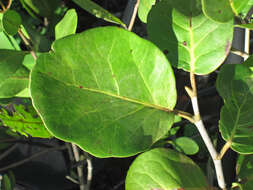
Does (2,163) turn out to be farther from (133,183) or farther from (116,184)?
(133,183)

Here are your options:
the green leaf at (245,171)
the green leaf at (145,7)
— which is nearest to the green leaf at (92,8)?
the green leaf at (145,7)

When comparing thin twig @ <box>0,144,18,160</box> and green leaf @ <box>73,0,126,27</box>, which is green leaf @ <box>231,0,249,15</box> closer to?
green leaf @ <box>73,0,126,27</box>

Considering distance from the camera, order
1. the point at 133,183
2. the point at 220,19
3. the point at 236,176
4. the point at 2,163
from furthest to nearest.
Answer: the point at 2,163, the point at 236,176, the point at 133,183, the point at 220,19

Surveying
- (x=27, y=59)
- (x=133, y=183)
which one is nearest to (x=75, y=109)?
(x=133, y=183)

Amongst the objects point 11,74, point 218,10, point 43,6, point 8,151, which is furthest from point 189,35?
point 8,151

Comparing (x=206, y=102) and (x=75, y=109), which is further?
(x=206, y=102)

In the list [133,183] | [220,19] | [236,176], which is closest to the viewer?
[220,19]

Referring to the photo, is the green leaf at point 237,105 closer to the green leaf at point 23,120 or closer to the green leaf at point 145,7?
the green leaf at point 145,7
